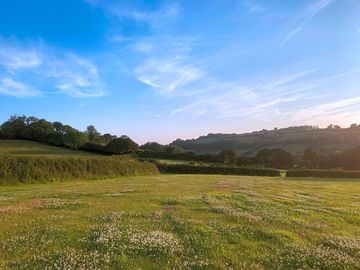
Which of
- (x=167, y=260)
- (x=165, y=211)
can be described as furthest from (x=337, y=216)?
(x=167, y=260)

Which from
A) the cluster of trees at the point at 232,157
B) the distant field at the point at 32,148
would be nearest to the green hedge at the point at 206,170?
the cluster of trees at the point at 232,157

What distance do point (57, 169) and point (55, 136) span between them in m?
75.3

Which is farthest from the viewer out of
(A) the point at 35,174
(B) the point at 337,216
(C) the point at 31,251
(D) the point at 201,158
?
(D) the point at 201,158

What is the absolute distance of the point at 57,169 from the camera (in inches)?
2275

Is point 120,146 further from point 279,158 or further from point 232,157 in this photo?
point 279,158

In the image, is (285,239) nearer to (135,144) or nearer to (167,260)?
(167,260)

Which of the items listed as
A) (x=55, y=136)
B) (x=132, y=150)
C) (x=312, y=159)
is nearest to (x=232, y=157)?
(x=312, y=159)

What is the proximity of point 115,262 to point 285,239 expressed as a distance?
23.4 ft

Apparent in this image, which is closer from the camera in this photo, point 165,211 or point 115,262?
point 115,262

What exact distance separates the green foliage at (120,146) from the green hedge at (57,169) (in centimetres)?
4337

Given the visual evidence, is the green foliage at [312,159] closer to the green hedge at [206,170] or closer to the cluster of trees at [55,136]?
the green hedge at [206,170]

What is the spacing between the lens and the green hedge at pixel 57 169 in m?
49.3

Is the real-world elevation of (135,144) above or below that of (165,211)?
above

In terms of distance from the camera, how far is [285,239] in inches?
567
